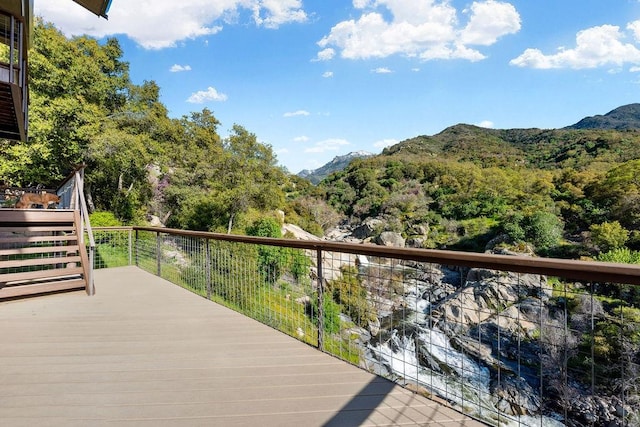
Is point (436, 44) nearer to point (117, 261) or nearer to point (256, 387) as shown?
point (117, 261)

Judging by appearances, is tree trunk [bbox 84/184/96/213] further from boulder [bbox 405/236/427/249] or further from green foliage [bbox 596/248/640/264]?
green foliage [bbox 596/248/640/264]

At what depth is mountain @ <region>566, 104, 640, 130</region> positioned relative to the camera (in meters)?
37.6

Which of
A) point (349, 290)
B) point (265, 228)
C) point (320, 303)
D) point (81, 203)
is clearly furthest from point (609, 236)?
point (81, 203)

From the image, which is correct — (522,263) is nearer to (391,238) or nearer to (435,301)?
(435,301)

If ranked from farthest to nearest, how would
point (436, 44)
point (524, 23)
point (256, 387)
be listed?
point (436, 44)
point (524, 23)
point (256, 387)

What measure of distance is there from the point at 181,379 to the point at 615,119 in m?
51.7

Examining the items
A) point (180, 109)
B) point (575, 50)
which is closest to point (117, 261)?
point (180, 109)

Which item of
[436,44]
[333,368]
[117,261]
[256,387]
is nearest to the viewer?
[256,387]

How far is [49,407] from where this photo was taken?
1.93 metres

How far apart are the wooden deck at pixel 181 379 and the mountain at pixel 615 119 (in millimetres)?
47007

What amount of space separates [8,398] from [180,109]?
25.9 meters

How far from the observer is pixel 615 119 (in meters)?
39.3

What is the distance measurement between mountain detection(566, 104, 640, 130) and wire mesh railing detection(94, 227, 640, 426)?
41.0 meters

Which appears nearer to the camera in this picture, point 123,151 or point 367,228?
point 123,151
